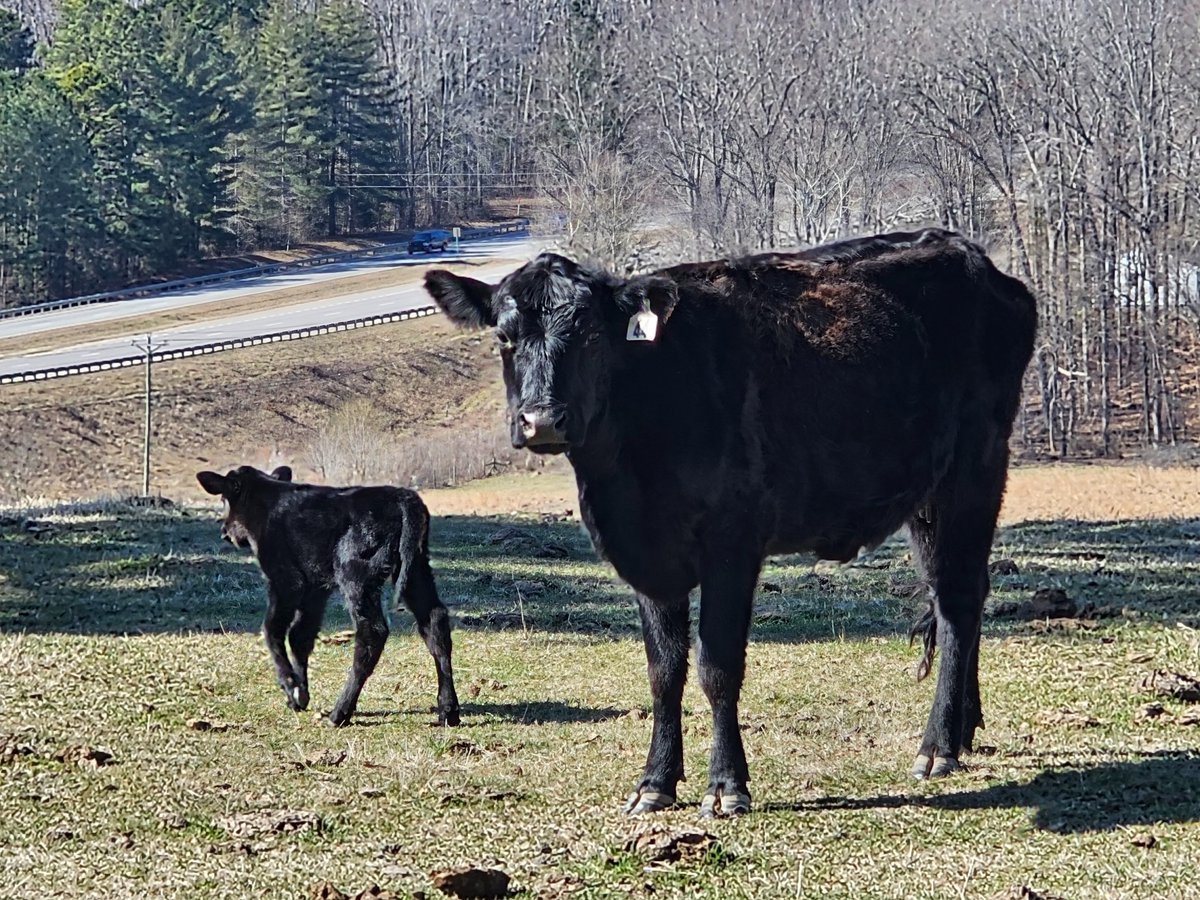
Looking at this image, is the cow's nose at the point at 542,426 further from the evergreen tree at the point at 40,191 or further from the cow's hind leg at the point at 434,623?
the evergreen tree at the point at 40,191

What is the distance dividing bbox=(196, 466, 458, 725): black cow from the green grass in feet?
1.09

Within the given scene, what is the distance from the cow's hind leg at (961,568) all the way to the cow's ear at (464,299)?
9.19 ft

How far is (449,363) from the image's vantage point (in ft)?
219

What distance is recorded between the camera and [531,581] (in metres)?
16.5

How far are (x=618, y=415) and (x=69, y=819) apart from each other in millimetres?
3275

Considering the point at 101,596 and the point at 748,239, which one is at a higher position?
the point at 748,239

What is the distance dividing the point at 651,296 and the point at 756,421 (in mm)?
852

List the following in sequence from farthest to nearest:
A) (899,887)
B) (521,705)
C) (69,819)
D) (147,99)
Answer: (147,99), (521,705), (69,819), (899,887)

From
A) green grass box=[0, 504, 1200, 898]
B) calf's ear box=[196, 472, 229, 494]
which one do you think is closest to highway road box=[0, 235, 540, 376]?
green grass box=[0, 504, 1200, 898]

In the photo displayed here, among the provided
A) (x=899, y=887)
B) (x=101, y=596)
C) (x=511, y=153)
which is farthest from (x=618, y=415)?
(x=511, y=153)

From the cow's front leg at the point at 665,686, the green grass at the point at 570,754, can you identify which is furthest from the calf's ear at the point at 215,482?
the cow's front leg at the point at 665,686

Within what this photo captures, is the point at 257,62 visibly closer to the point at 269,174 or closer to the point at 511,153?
the point at 269,174

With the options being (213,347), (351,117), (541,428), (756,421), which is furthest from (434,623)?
(351,117)

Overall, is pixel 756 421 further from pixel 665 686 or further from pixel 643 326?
pixel 665 686
